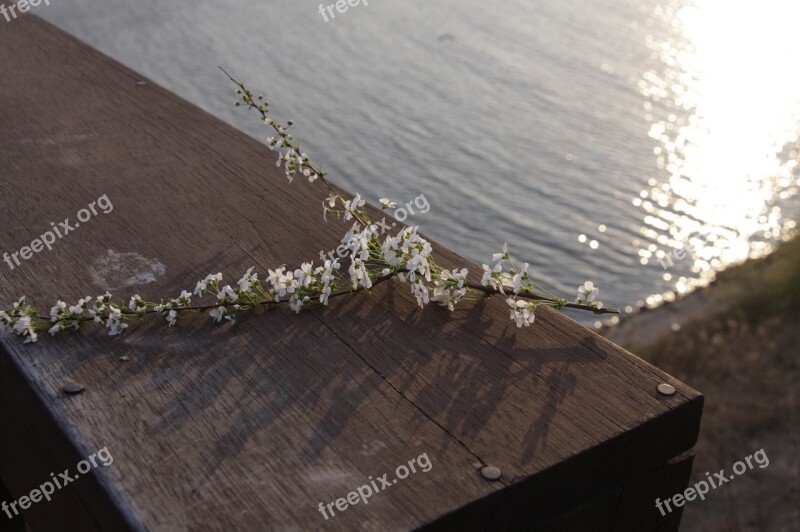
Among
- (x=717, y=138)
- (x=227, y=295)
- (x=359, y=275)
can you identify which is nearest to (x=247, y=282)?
(x=227, y=295)

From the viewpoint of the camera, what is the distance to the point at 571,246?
2.89m

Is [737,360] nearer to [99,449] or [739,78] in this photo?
[739,78]

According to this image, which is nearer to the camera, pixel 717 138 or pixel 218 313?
pixel 218 313

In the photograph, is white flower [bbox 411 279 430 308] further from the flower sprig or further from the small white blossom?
the small white blossom

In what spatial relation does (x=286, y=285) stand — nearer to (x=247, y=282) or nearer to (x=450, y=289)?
(x=247, y=282)

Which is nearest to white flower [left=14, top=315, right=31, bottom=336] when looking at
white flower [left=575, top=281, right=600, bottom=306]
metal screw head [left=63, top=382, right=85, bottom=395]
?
metal screw head [left=63, top=382, right=85, bottom=395]

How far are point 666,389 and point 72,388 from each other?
71cm

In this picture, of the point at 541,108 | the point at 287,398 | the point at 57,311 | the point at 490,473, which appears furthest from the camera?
the point at 541,108

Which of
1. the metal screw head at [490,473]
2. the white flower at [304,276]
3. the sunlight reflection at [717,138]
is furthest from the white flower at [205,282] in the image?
the sunlight reflection at [717,138]

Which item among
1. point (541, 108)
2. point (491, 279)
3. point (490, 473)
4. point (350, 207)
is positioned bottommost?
point (490, 473)

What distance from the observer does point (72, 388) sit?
3.68 ft

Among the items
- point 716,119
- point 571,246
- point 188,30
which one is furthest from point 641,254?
point 188,30

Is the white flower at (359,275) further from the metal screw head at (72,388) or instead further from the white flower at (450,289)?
the metal screw head at (72,388)

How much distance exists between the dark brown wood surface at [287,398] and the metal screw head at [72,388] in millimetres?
11
